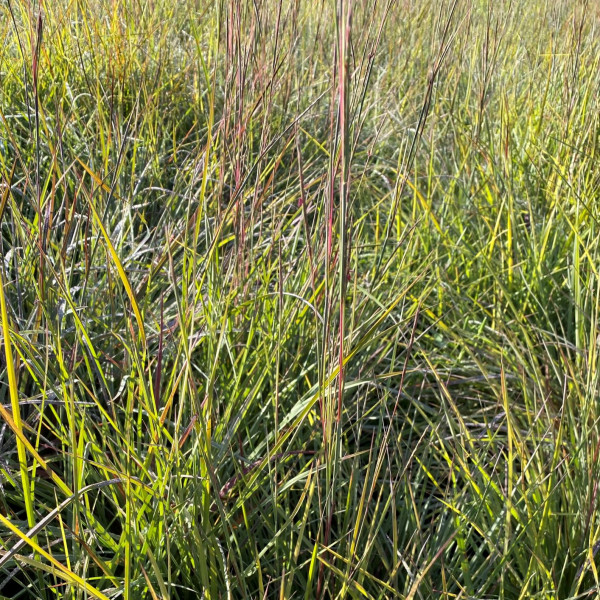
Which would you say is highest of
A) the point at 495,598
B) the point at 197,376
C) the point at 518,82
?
the point at 518,82

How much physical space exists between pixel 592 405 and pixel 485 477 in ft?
0.56

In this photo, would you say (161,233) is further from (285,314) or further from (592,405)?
(592,405)

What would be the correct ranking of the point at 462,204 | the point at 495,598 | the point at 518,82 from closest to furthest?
the point at 495,598 → the point at 462,204 → the point at 518,82

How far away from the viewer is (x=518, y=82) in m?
2.51

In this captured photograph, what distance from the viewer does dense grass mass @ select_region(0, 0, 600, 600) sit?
785 millimetres

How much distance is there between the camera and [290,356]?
3.68 ft

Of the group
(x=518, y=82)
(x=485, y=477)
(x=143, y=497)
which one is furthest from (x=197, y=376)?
(x=518, y=82)

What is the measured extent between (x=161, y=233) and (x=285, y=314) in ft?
1.54

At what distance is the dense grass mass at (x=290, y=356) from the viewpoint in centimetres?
78

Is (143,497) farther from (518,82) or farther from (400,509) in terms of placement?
(518,82)

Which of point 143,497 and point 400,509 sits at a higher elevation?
point 143,497

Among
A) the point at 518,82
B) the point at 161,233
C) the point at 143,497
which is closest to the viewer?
the point at 143,497

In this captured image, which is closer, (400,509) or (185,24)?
(400,509)

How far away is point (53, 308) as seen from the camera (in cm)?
106
